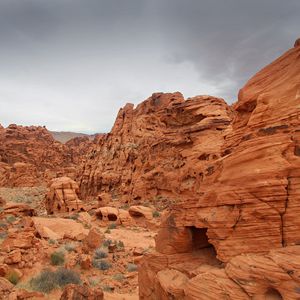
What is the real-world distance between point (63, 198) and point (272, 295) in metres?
27.5

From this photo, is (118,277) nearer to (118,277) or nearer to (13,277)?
(118,277)

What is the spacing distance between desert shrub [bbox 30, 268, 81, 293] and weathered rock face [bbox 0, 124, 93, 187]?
55624mm

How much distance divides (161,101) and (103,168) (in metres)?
13.9

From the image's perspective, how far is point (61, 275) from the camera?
11.1 m

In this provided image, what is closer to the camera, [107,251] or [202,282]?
[202,282]

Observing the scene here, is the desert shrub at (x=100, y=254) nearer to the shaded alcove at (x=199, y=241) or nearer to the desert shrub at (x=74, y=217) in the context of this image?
the shaded alcove at (x=199, y=241)

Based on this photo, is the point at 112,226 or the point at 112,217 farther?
the point at 112,217

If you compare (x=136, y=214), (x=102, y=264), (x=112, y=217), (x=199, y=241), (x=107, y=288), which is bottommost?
(x=107, y=288)

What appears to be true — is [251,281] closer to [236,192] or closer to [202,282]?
[202,282]

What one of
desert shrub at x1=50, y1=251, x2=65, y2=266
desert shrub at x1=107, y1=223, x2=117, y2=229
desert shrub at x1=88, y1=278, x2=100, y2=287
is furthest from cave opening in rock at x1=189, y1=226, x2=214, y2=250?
desert shrub at x1=107, y1=223, x2=117, y2=229

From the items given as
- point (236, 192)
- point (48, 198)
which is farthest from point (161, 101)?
point (236, 192)

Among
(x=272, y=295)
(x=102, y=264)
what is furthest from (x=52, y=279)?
(x=272, y=295)

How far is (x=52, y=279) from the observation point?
1073cm

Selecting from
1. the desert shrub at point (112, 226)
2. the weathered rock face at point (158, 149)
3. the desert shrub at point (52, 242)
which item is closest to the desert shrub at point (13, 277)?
the desert shrub at point (52, 242)
